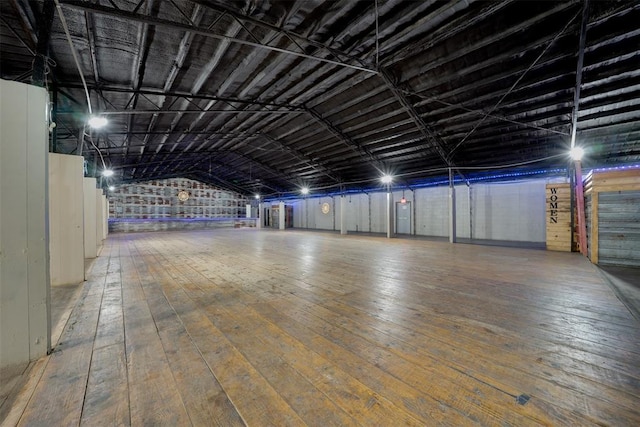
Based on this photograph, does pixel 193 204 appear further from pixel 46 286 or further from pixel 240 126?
pixel 46 286

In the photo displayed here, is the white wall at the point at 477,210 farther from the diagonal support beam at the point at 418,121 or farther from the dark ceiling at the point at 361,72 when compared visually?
the diagonal support beam at the point at 418,121

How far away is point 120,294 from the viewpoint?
3.89m

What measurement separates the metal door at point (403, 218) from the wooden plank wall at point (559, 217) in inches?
267

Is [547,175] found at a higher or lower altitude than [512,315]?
higher

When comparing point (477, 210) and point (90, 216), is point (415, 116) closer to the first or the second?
point (477, 210)

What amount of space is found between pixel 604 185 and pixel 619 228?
3.23ft

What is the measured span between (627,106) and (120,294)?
11.8m

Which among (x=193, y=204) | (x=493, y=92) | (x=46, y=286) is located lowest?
(x=46, y=286)

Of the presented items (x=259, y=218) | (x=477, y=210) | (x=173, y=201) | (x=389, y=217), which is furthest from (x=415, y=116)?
(x=173, y=201)

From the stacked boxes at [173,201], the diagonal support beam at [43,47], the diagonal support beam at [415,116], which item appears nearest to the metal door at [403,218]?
the diagonal support beam at [415,116]

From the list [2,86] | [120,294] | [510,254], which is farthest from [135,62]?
[510,254]

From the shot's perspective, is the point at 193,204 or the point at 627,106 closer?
the point at 627,106

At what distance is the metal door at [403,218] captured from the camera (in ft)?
48.3

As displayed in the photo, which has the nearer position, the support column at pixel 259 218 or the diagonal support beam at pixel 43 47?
the diagonal support beam at pixel 43 47
